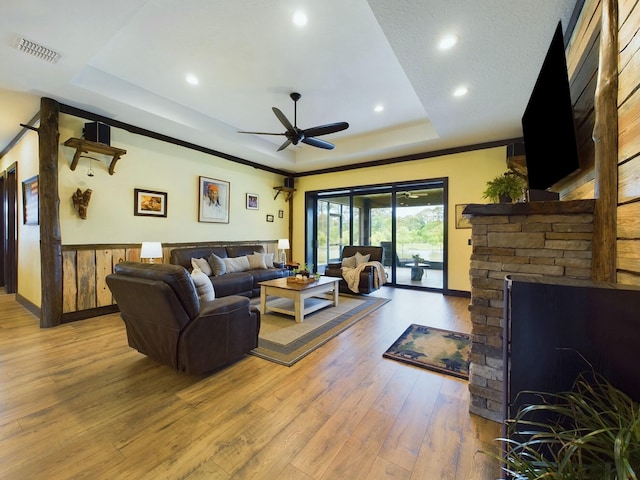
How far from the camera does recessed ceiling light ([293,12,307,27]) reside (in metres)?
2.38

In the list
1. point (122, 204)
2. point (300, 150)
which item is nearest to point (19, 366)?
point (122, 204)

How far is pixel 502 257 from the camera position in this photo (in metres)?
1.75

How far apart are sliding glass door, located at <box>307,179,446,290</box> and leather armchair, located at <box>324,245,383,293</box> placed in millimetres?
666

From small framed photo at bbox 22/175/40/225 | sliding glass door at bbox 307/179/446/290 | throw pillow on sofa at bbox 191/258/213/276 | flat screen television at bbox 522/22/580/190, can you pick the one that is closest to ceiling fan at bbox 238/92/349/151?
flat screen television at bbox 522/22/580/190

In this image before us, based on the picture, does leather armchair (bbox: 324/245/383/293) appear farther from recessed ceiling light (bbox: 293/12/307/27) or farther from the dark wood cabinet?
the dark wood cabinet

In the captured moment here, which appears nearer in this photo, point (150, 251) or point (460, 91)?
point (460, 91)

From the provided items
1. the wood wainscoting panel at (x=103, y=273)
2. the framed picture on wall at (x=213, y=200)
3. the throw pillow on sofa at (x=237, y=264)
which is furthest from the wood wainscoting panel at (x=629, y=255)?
the framed picture on wall at (x=213, y=200)

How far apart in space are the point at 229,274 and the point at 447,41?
4309mm

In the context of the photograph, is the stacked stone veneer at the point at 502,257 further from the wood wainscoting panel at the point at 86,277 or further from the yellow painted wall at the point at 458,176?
the wood wainscoting panel at the point at 86,277

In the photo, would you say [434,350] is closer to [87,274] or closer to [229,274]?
[229,274]

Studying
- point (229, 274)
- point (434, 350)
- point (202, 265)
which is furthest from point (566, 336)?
point (202, 265)

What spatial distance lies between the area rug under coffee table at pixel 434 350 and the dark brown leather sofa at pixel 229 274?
276 cm

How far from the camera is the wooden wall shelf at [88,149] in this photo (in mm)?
3569

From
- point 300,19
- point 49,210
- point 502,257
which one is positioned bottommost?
point 502,257
